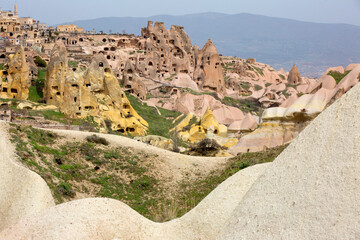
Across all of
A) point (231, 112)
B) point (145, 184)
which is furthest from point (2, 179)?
point (231, 112)

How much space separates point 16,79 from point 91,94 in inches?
326

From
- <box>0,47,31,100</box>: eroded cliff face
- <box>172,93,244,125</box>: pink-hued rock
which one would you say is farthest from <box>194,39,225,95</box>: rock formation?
<box>0,47,31,100</box>: eroded cliff face

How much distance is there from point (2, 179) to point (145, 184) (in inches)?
358

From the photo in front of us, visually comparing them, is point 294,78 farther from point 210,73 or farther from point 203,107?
point 203,107

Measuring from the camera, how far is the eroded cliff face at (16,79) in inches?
1529

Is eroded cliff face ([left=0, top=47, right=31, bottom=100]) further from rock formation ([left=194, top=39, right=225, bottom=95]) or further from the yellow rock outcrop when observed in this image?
rock formation ([left=194, top=39, right=225, bottom=95])

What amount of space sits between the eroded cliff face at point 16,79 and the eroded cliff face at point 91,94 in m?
2.97

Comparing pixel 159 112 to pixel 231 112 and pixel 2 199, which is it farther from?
pixel 2 199

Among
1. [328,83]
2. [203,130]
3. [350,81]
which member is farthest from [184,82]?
[350,81]

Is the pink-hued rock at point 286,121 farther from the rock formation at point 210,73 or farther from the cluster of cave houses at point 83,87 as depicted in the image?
the rock formation at point 210,73

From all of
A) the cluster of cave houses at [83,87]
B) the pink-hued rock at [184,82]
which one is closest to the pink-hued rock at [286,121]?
the cluster of cave houses at [83,87]

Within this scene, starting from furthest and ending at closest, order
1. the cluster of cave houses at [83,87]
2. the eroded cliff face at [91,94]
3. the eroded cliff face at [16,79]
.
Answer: the eroded cliff face at [16,79]
the cluster of cave houses at [83,87]
the eroded cliff face at [91,94]

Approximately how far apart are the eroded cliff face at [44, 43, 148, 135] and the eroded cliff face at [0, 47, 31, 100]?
297cm

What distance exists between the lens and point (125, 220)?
30.5ft
